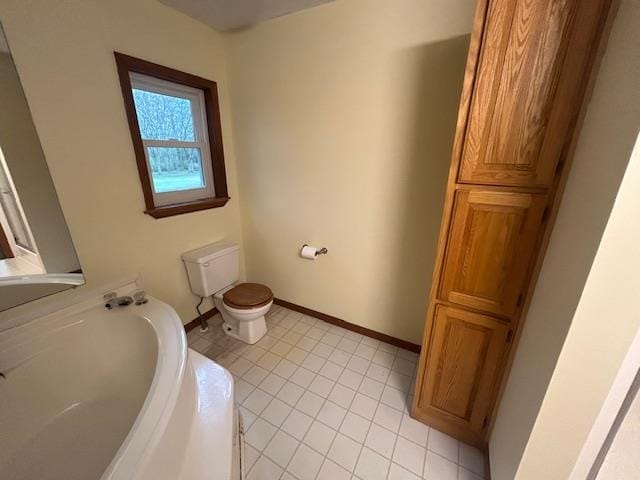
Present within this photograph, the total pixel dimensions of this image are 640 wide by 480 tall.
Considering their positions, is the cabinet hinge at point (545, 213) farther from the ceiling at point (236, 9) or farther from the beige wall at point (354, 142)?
the ceiling at point (236, 9)

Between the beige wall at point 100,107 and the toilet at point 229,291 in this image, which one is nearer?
the beige wall at point 100,107

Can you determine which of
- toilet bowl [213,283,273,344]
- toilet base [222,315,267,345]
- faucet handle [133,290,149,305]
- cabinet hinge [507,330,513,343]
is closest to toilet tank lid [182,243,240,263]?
toilet bowl [213,283,273,344]

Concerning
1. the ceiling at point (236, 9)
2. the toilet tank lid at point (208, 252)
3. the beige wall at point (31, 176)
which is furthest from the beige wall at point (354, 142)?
the beige wall at point (31, 176)

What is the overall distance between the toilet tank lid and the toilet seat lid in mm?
309

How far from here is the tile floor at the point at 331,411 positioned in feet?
3.78

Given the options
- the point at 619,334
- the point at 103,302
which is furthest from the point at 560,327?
the point at 103,302

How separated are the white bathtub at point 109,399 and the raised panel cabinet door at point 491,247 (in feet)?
3.70

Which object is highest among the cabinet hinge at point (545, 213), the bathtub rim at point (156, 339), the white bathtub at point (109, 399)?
the cabinet hinge at point (545, 213)

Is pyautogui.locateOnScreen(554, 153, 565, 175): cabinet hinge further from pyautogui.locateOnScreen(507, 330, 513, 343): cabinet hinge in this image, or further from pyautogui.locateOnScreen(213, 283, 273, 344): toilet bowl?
pyautogui.locateOnScreen(213, 283, 273, 344): toilet bowl

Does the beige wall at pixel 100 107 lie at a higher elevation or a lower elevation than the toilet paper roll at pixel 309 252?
higher

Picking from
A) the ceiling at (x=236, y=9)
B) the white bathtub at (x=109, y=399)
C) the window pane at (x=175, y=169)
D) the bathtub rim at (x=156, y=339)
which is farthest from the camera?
the window pane at (x=175, y=169)

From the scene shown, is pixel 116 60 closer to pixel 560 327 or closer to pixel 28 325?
pixel 28 325

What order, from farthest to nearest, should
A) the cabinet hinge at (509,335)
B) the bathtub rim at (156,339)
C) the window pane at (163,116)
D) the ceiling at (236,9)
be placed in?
the window pane at (163,116) → the ceiling at (236,9) → the cabinet hinge at (509,335) → the bathtub rim at (156,339)

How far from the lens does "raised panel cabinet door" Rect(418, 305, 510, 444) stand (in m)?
1.08
